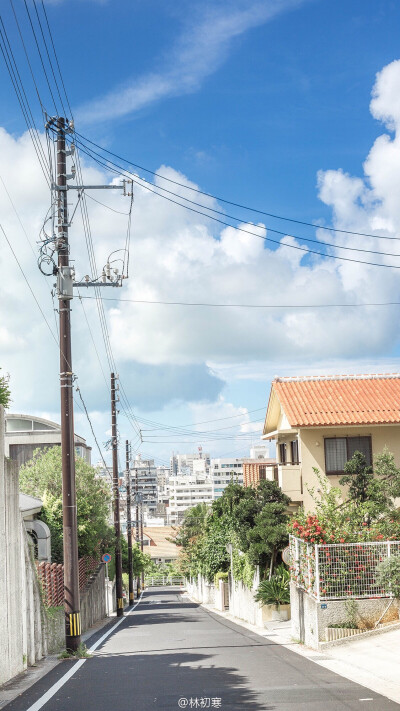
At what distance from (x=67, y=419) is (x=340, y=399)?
58.6 feet

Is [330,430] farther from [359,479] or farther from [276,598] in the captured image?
[276,598]

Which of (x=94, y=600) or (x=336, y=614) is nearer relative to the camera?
(x=336, y=614)

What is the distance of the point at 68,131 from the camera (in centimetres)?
2181

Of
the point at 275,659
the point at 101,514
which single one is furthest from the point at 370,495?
the point at 101,514

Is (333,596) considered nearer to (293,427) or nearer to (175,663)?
(175,663)

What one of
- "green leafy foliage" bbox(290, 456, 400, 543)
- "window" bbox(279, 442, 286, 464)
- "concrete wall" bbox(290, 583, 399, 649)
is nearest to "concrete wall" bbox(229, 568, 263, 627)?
"window" bbox(279, 442, 286, 464)

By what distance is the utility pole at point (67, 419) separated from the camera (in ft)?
65.3

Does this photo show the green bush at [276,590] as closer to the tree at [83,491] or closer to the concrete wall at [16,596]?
the concrete wall at [16,596]

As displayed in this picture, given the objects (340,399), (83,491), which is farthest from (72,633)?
(83,491)

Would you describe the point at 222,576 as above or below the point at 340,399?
below

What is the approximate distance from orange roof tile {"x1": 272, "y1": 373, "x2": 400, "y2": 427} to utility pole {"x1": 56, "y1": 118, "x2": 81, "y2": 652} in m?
14.4

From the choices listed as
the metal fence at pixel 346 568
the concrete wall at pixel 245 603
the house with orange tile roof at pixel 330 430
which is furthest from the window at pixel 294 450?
the metal fence at pixel 346 568

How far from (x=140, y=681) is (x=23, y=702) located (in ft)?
7.00

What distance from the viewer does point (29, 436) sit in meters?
64.4
